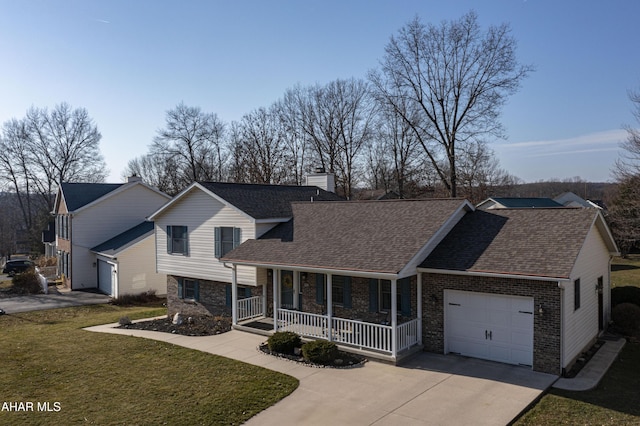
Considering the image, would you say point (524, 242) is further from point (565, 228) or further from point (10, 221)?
point (10, 221)

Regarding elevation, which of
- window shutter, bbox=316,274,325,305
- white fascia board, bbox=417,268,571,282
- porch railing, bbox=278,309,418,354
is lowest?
porch railing, bbox=278,309,418,354

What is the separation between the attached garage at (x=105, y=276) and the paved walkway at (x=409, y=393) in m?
18.3

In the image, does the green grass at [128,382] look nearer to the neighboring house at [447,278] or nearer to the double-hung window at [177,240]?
the neighboring house at [447,278]

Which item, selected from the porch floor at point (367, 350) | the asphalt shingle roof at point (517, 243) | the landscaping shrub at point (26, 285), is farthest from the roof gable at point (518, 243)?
the landscaping shrub at point (26, 285)

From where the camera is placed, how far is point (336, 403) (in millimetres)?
10625

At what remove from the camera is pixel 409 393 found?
36.5ft

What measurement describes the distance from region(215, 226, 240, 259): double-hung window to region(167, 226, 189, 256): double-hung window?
1979 millimetres

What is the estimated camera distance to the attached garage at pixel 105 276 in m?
29.8

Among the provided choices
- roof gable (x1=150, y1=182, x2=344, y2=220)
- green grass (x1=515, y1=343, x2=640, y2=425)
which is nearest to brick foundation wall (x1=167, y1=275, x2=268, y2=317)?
roof gable (x1=150, y1=182, x2=344, y2=220)

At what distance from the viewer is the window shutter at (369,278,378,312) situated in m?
15.7

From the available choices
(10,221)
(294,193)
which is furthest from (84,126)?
(294,193)

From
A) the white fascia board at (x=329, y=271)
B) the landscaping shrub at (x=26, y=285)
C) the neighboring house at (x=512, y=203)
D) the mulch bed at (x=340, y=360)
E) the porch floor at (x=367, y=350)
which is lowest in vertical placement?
the landscaping shrub at (x=26, y=285)

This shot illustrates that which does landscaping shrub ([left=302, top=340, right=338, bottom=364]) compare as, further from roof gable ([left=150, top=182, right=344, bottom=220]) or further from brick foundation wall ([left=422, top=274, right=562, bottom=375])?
roof gable ([left=150, top=182, right=344, bottom=220])

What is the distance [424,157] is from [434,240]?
26.8m
